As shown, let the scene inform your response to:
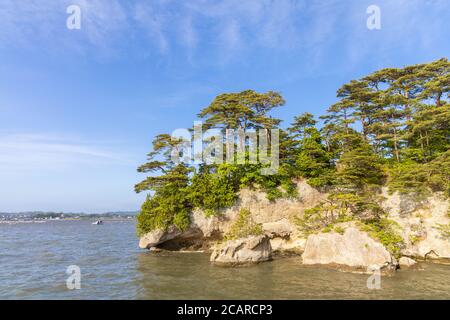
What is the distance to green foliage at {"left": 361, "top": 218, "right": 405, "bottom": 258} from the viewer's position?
19234 mm

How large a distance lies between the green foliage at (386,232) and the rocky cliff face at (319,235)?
58 cm

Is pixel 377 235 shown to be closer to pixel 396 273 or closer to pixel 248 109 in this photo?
pixel 396 273

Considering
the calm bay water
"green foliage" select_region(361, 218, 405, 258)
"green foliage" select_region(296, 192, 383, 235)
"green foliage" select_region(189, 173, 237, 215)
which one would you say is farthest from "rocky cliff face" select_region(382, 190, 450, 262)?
"green foliage" select_region(189, 173, 237, 215)

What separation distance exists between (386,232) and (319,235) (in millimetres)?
5153

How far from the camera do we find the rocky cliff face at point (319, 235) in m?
19.2

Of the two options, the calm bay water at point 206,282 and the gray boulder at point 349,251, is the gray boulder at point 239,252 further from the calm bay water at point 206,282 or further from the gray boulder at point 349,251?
the gray boulder at point 349,251

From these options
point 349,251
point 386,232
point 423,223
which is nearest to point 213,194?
point 349,251

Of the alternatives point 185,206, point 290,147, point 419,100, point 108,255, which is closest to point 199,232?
point 185,206

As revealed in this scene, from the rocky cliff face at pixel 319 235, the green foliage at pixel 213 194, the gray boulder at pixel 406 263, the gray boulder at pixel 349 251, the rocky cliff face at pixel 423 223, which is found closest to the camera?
the gray boulder at pixel 349 251

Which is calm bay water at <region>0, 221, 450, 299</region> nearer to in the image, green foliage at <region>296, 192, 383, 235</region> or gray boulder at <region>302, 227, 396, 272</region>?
gray boulder at <region>302, 227, 396, 272</region>

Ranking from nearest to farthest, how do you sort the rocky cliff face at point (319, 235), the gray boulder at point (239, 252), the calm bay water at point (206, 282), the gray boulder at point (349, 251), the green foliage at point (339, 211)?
the calm bay water at point (206, 282) < the gray boulder at point (349, 251) < the rocky cliff face at point (319, 235) < the gray boulder at point (239, 252) < the green foliage at point (339, 211)

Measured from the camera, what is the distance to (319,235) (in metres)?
21.0

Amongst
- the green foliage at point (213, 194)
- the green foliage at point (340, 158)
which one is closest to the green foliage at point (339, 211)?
the green foliage at point (340, 158)

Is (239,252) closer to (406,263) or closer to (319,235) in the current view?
(319,235)
